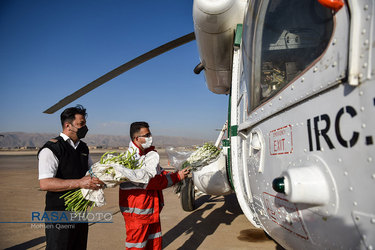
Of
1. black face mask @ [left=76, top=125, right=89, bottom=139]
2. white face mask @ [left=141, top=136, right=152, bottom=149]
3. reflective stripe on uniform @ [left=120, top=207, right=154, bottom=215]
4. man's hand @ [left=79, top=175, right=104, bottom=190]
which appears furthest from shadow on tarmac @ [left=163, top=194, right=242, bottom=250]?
black face mask @ [left=76, top=125, right=89, bottom=139]

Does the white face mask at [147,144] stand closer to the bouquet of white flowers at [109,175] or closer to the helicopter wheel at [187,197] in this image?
the bouquet of white flowers at [109,175]

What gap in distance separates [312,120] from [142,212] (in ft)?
6.91

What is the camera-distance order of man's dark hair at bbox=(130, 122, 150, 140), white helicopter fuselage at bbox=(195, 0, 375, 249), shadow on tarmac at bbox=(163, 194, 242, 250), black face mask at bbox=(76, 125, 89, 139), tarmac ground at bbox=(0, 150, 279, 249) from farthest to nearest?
shadow on tarmac at bbox=(163, 194, 242, 250) → tarmac ground at bbox=(0, 150, 279, 249) → man's dark hair at bbox=(130, 122, 150, 140) → black face mask at bbox=(76, 125, 89, 139) → white helicopter fuselage at bbox=(195, 0, 375, 249)

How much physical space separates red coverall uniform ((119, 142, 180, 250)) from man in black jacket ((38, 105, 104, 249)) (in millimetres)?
372

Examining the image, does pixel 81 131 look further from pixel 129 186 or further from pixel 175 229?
pixel 175 229

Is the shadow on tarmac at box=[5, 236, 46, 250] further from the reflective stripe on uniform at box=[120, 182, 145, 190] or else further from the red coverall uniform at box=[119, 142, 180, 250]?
the reflective stripe on uniform at box=[120, 182, 145, 190]

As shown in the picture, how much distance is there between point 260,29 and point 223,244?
345 centimetres

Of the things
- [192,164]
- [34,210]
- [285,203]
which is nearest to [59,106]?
[192,164]

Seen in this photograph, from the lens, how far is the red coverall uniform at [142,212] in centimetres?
260

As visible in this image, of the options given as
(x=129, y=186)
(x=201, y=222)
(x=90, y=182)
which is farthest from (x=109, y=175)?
(x=201, y=222)

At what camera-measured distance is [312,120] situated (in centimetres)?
110

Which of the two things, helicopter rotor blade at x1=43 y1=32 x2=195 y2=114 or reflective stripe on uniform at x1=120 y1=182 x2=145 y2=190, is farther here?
helicopter rotor blade at x1=43 y1=32 x2=195 y2=114

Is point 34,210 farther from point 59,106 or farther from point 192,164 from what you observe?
point 192,164

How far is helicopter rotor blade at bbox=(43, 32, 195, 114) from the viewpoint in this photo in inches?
156
